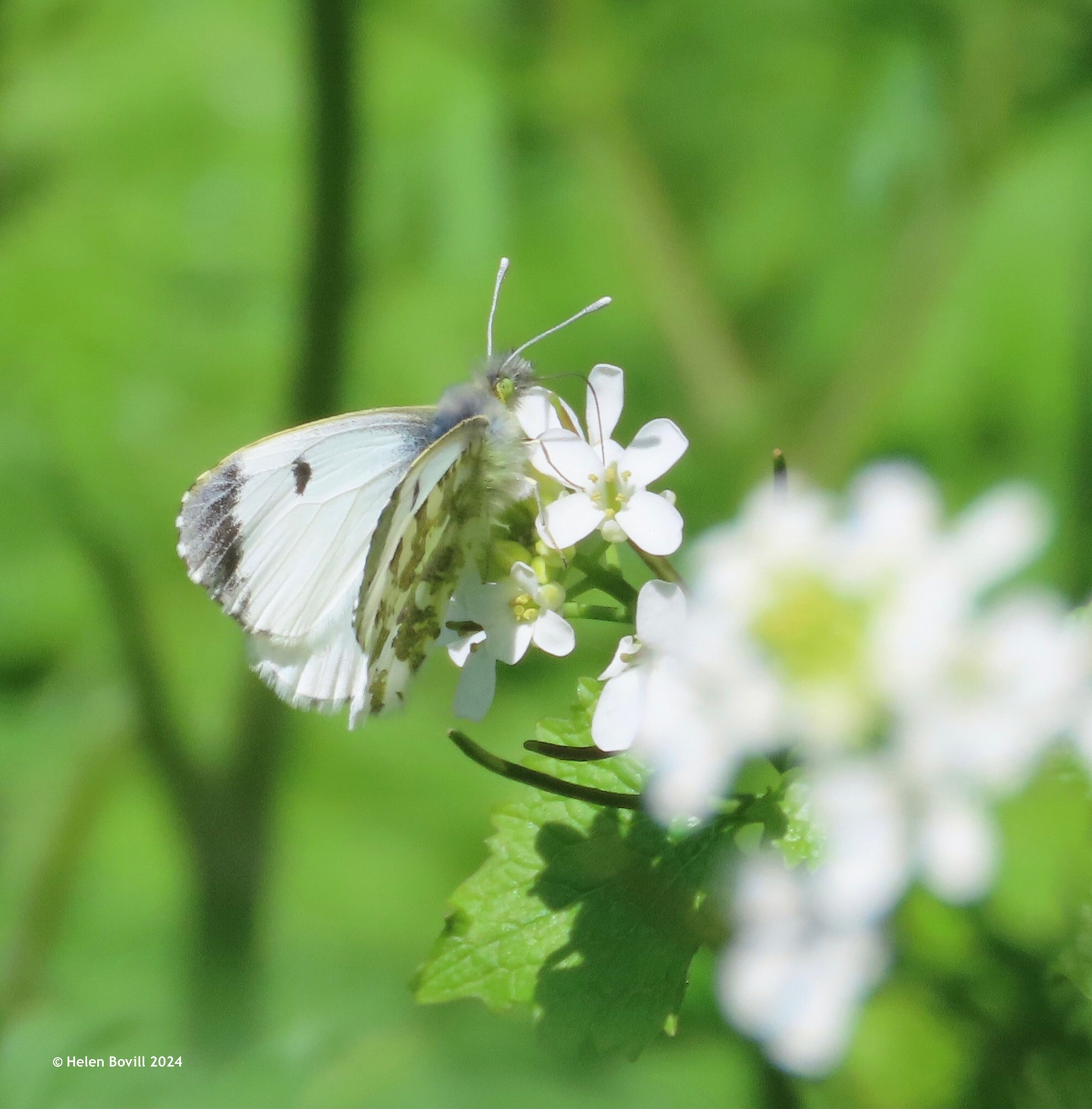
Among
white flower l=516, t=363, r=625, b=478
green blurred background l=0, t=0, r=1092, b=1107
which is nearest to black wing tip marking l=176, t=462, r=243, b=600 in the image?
white flower l=516, t=363, r=625, b=478

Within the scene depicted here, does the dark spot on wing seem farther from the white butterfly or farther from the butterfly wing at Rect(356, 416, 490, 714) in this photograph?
the butterfly wing at Rect(356, 416, 490, 714)

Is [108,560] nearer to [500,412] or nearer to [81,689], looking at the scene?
[81,689]

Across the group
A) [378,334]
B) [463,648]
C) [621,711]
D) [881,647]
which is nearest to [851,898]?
[881,647]

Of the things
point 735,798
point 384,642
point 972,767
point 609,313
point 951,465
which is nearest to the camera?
point 972,767

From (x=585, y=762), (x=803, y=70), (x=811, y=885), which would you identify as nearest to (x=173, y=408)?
(x=803, y=70)

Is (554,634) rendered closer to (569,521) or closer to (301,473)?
(569,521)
